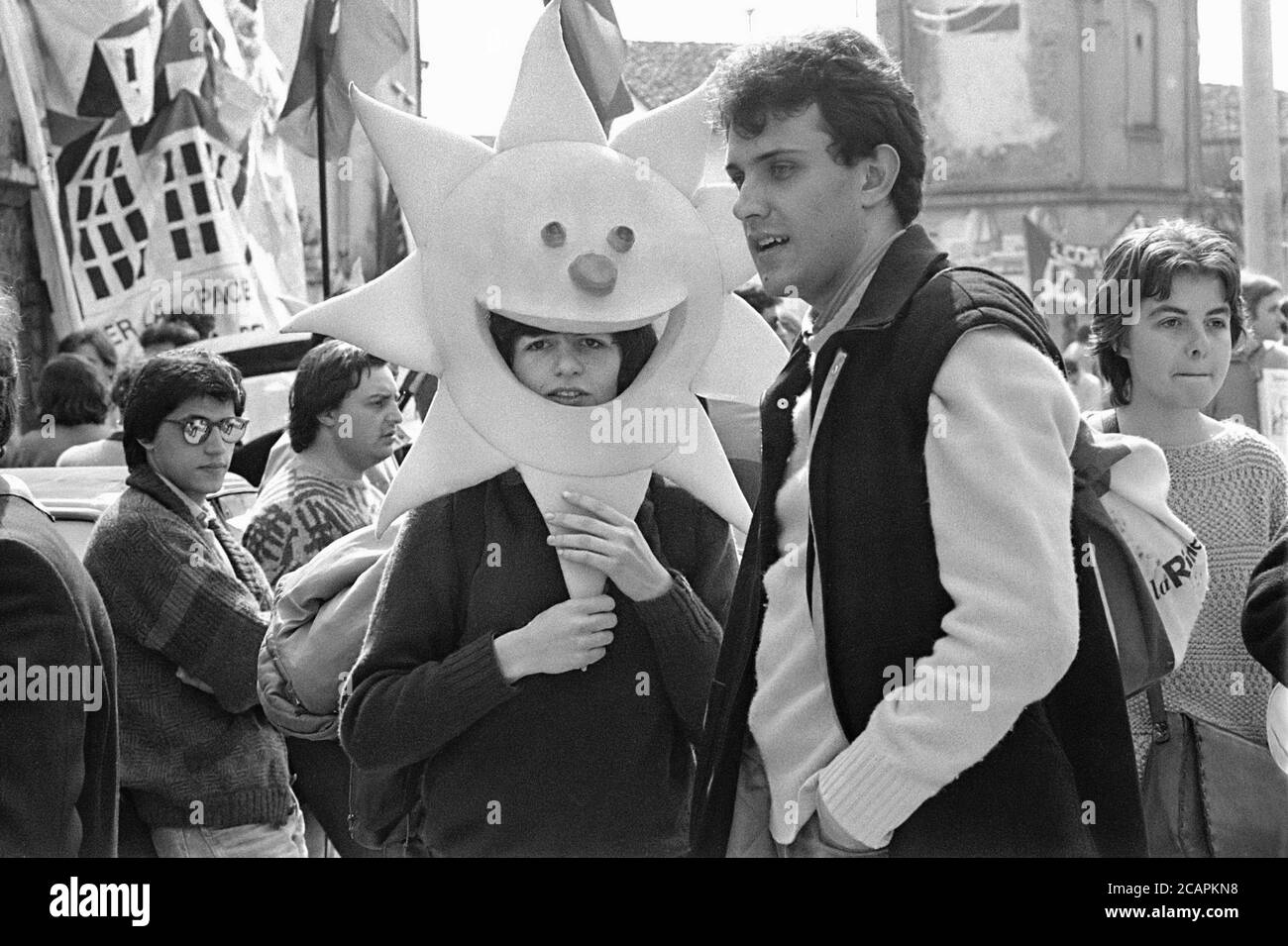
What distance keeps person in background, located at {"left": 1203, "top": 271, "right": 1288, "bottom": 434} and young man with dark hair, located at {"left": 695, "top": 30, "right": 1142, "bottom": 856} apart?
7.17 ft

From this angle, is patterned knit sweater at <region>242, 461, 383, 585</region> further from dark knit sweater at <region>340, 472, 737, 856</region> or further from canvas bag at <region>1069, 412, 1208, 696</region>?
canvas bag at <region>1069, 412, 1208, 696</region>

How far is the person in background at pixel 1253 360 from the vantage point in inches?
171

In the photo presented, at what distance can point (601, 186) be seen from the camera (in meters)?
2.31

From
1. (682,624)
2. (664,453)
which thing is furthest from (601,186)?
(682,624)

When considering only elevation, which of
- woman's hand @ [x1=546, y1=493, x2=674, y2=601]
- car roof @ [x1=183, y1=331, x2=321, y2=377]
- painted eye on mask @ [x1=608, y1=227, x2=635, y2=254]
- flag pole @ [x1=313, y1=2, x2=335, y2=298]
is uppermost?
flag pole @ [x1=313, y1=2, x2=335, y2=298]

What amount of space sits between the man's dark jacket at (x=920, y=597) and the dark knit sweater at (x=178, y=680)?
157 cm

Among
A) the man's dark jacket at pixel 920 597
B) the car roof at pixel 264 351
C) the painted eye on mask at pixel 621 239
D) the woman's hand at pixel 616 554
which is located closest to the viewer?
the man's dark jacket at pixel 920 597

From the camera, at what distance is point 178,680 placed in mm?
3094

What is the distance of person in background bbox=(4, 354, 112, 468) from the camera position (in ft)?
16.9
